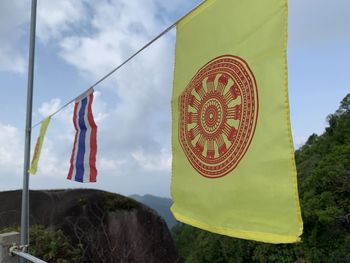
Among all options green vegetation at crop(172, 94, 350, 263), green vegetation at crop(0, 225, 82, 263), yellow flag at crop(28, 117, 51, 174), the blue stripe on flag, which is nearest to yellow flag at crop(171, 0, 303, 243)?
the blue stripe on flag

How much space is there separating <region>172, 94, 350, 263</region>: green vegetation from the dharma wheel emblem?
2229cm

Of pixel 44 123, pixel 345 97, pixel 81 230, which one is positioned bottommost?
pixel 81 230

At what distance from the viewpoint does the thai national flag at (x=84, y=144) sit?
198 inches

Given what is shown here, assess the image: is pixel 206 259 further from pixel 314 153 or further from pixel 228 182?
pixel 228 182

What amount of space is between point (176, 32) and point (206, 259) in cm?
2767

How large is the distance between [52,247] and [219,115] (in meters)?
8.86

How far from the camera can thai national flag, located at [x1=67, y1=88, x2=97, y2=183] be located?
504cm

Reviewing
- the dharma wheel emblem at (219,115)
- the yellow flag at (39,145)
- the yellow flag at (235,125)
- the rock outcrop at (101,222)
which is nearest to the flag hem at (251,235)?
the yellow flag at (235,125)

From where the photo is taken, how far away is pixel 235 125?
2.46 meters

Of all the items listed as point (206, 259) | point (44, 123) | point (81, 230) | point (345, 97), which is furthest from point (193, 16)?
point (345, 97)

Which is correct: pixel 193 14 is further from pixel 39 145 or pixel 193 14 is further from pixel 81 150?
pixel 39 145

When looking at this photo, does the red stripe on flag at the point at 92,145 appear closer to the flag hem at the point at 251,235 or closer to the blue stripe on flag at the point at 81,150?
the blue stripe on flag at the point at 81,150

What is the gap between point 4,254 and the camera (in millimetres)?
4980

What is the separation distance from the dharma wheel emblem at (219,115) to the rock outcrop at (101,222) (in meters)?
9.32
